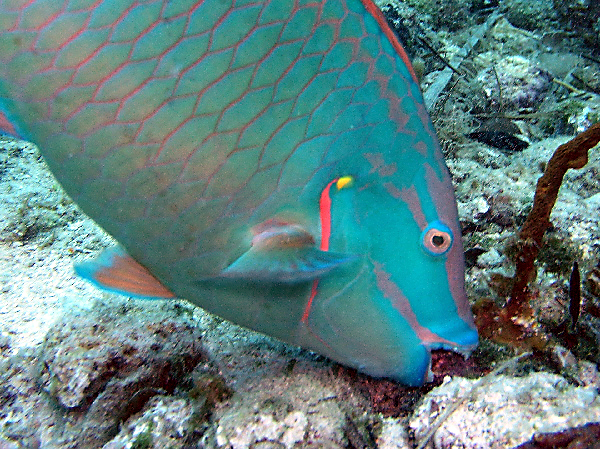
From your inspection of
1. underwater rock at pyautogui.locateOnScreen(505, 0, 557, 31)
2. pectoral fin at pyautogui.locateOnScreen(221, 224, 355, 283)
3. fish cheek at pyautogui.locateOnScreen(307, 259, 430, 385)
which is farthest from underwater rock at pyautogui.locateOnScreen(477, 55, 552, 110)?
pectoral fin at pyautogui.locateOnScreen(221, 224, 355, 283)

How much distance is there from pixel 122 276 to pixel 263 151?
0.98 metres

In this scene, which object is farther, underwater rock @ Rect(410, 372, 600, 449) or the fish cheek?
the fish cheek

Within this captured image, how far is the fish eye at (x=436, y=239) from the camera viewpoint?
1.60m

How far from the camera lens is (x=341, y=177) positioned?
5.25 feet

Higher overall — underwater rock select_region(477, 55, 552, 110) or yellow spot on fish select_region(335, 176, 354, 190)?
yellow spot on fish select_region(335, 176, 354, 190)

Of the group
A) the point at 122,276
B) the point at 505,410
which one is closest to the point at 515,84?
the point at 505,410

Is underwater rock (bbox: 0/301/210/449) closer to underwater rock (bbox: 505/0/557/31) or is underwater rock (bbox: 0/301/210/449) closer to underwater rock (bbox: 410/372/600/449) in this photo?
underwater rock (bbox: 410/372/600/449)

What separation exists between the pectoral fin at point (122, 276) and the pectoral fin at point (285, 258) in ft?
1.99

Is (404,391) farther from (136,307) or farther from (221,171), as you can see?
(136,307)

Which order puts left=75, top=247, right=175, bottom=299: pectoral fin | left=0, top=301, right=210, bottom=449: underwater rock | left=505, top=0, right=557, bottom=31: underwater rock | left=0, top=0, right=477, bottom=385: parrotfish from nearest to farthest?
1. left=0, top=0, right=477, bottom=385: parrotfish
2. left=75, top=247, right=175, bottom=299: pectoral fin
3. left=0, top=301, right=210, bottom=449: underwater rock
4. left=505, top=0, right=557, bottom=31: underwater rock

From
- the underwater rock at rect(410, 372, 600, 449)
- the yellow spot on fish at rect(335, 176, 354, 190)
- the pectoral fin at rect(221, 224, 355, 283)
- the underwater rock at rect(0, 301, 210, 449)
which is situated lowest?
the underwater rock at rect(0, 301, 210, 449)

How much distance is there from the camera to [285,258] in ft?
5.05

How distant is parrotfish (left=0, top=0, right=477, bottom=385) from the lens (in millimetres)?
1471

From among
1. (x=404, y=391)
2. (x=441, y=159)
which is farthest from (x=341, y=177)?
(x=404, y=391)
